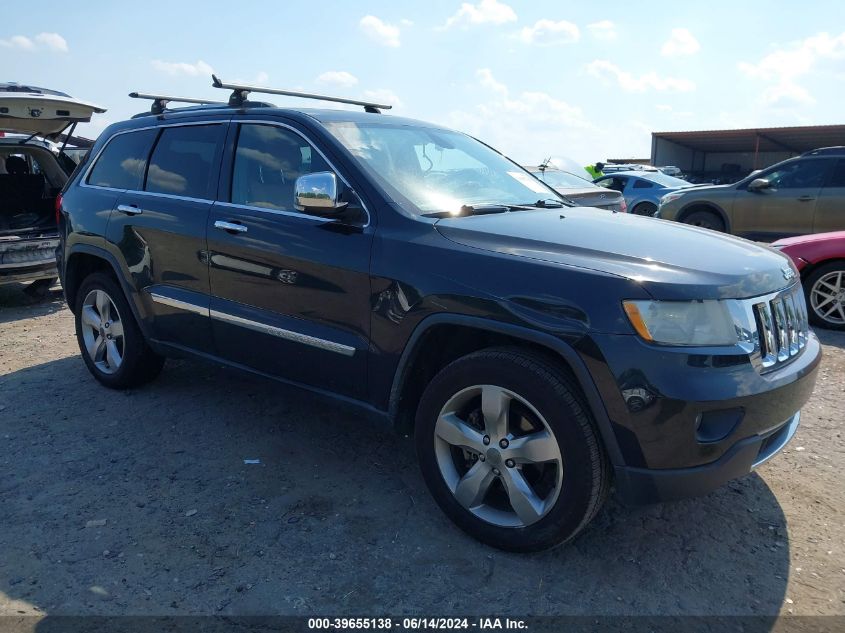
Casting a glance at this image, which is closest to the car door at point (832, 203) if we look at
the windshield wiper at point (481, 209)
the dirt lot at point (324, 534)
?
the dirt lot at point (324, 534)

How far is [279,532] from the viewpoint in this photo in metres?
3.12

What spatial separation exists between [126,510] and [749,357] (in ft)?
9.26

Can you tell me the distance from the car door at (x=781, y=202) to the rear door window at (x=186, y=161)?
876 cm

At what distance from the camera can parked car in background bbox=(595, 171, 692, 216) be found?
643 inches

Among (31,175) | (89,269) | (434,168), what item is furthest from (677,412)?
(31,175)

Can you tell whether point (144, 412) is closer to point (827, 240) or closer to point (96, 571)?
point (96, 571)

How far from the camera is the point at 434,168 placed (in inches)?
147

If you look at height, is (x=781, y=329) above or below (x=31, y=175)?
below

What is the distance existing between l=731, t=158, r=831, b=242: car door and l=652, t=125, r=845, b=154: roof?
1719 cm

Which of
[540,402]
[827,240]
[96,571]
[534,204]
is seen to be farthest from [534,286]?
[827,240]

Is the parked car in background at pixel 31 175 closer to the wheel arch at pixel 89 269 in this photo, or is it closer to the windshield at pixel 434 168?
the wheel arch at pixel 89 269

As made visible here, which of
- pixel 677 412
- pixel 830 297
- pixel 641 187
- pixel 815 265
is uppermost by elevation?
pixel 641 187

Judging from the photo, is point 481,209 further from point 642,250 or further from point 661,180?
point 661,180

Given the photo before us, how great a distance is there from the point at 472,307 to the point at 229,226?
161 centimetres
